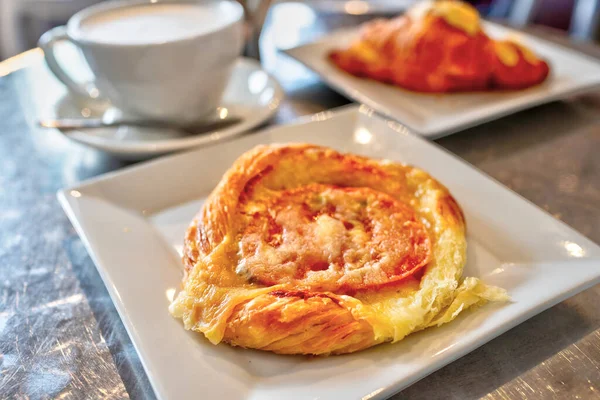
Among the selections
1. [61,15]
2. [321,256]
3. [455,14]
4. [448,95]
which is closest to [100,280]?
[321,256]

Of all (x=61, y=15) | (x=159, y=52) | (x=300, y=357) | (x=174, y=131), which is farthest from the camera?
(x=61, y=15)

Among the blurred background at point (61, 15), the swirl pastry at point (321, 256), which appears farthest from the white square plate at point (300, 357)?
the blurred background at point (61, 15)

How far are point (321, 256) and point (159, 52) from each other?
55cm

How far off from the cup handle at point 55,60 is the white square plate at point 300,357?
0.39 metres

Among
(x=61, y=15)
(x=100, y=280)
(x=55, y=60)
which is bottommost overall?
(x=61, y=15)

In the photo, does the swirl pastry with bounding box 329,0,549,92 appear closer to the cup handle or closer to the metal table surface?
the metal table surface

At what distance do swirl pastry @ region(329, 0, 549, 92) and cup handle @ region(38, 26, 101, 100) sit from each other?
64 centimetres

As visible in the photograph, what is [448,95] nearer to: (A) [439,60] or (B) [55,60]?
(A) [439,60]

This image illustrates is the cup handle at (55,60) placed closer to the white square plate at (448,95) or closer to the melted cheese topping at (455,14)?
the white square plate at (448,95)

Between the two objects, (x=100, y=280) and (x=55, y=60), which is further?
(x=55, y=60)

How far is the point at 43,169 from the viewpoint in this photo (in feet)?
3.58

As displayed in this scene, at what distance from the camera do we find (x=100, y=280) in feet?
2.58

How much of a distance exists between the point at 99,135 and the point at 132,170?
0.87ft

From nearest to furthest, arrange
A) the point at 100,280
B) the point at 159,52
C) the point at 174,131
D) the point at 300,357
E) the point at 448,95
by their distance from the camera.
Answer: the point at 300,357, the point at 100,280, the point at 159,52, the point at 174,131, the point at 448,95
